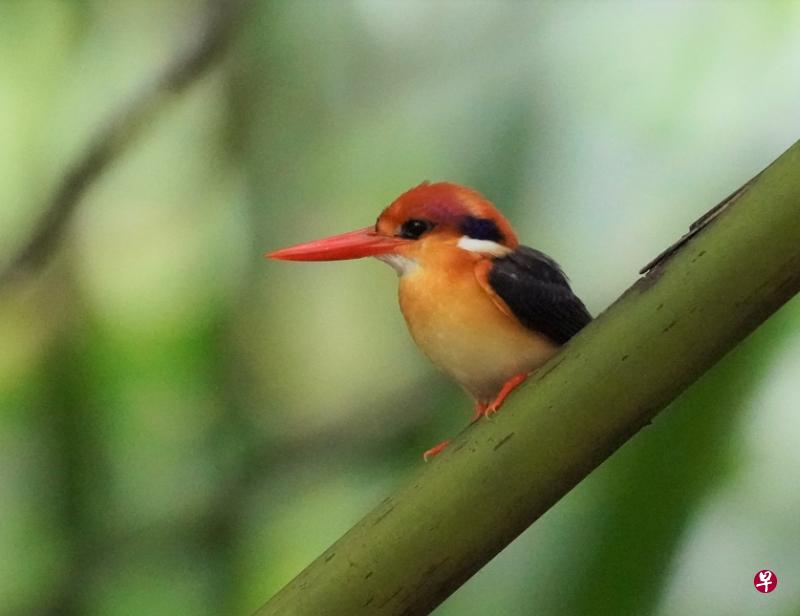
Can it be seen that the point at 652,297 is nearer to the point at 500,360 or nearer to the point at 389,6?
the point at 500,360

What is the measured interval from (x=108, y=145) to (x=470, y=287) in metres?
0.49

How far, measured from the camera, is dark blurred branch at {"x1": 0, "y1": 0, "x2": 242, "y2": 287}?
96 centimetres

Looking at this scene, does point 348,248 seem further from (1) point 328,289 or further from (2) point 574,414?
(2) point 574,414

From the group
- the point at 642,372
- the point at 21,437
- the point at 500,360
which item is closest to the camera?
the point at 642,372

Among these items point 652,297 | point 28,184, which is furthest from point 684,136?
point 28,184

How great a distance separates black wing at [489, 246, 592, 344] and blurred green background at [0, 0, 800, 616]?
0.22m

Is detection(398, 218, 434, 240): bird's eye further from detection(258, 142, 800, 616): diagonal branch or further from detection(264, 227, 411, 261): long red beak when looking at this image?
detection(258, 142, 800, 616): diagonal branch

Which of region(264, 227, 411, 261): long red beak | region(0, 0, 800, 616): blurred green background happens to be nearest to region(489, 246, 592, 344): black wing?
region(264, 227, 411, 261): long red beak

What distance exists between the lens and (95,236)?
3.18 ft

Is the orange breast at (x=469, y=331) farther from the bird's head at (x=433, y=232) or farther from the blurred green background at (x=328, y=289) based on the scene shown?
the blurred green background at (x=328, y=289)

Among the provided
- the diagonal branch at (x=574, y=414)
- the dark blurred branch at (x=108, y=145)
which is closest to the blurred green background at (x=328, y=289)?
the dark blurred branch at (x=108, y=145)

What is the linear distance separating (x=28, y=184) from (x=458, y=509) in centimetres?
69

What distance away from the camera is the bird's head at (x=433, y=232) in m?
0.79

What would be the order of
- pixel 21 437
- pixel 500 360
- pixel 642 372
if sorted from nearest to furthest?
pixel 642 372, pixel 500 360, pixel 21 437
